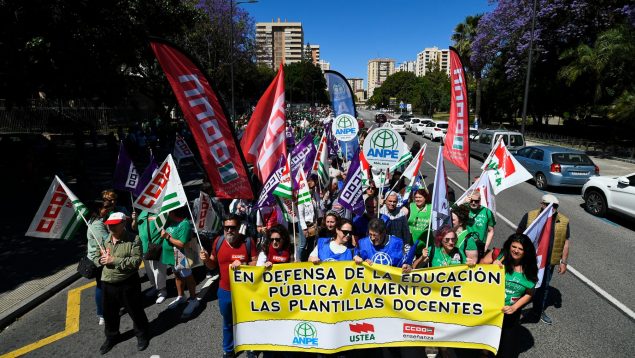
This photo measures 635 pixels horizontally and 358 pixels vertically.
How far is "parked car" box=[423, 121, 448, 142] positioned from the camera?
28312mm

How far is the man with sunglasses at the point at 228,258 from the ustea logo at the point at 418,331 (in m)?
1.71

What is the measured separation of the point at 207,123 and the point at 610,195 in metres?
10.2

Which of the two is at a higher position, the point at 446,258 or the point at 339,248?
the point at 339,248

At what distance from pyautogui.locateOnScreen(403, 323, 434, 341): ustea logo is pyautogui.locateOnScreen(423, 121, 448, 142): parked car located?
23938 millimetres

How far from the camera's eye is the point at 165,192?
4.78 metres

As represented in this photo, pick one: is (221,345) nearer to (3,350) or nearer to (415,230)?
(3,350)

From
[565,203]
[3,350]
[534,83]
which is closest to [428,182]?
[565,203]

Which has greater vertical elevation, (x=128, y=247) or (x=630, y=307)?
(x=128, y=247)

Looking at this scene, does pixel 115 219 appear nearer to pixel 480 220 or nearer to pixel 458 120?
pixel 480 220

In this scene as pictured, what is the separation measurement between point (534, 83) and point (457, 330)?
3275cm

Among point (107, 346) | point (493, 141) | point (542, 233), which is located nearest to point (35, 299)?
point (107, 346)

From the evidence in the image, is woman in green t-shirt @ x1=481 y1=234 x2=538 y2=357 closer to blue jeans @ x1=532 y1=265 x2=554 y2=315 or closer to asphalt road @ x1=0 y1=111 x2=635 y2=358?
asphalt road @ x1=0 y1=111 x2=635 y2=358

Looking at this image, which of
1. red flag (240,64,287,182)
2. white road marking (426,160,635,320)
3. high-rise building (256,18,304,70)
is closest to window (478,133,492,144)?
white road marking (426,160,635,320)

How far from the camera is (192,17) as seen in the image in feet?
60.6
